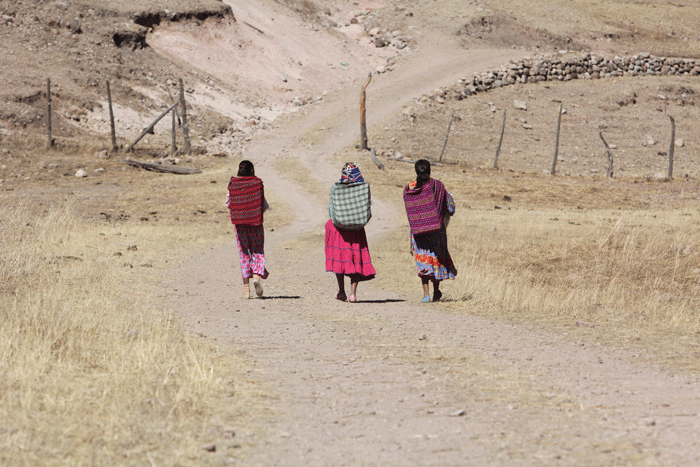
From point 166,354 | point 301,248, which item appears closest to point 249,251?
point 166,354

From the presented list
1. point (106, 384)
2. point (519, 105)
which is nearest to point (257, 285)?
point (106, 384)

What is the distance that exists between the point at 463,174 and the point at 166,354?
21.4 metres

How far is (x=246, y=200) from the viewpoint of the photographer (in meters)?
8.17

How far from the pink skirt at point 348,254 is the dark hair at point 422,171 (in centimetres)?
88

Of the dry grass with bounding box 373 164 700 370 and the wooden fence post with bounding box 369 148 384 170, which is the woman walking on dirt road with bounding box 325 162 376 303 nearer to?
the dry grass with bounding box 373 164 700 370

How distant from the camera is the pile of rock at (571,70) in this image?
38500 millimetres

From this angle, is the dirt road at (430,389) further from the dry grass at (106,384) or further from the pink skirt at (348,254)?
the pink skirt at (348,254)

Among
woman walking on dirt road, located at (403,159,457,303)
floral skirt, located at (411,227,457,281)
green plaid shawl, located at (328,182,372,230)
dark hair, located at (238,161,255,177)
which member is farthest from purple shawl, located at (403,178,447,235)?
dark hair, located at (238,161,255,177)

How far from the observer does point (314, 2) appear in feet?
169

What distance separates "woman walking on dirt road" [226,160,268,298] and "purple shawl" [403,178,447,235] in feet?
5.76

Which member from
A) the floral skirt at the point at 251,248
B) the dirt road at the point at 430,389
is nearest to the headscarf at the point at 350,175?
the floral skirt at the point at 251,248

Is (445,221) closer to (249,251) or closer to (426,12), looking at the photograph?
(249,251)

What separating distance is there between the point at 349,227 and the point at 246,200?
128 centimetres

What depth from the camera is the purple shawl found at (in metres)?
7.71
